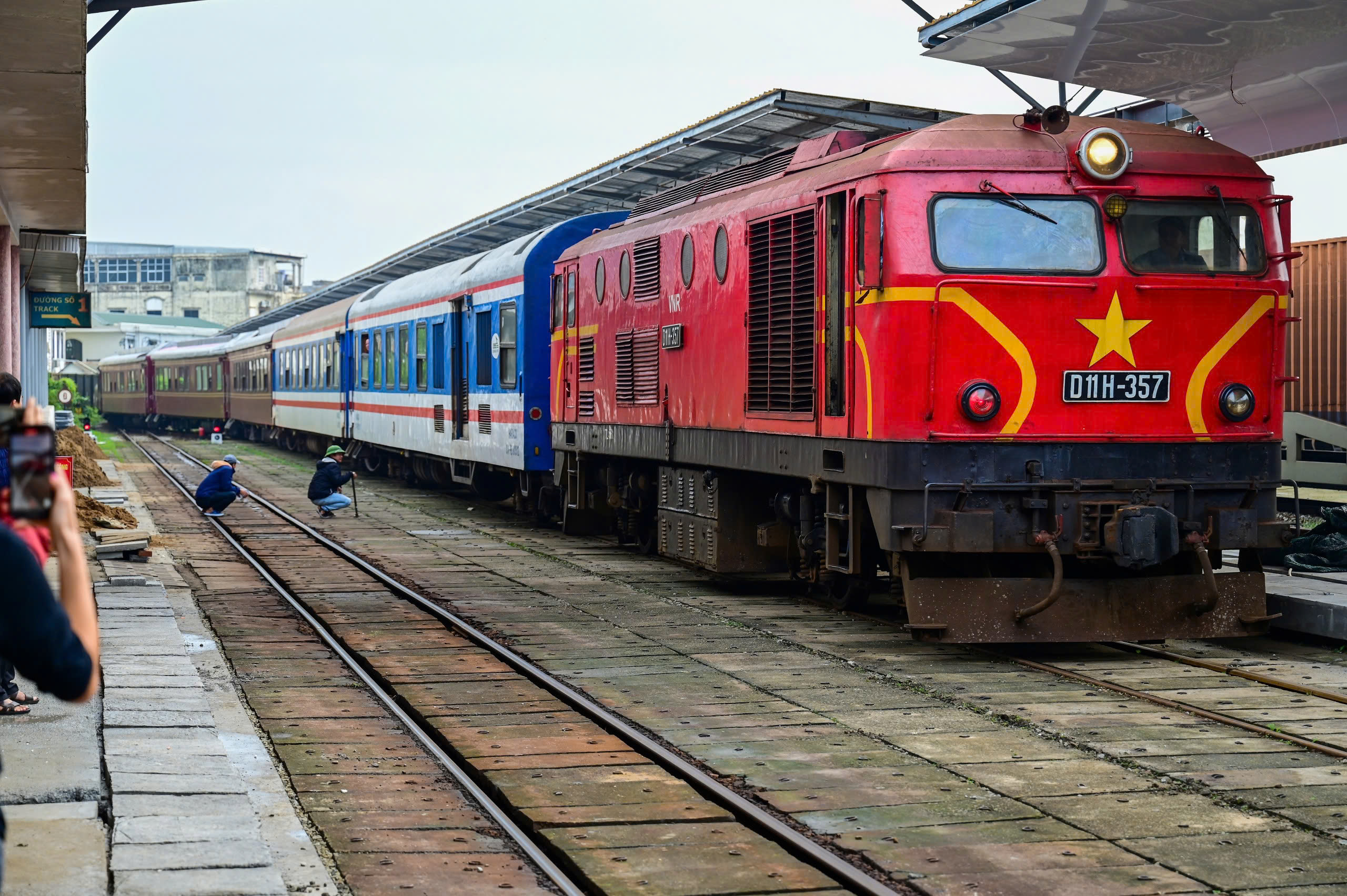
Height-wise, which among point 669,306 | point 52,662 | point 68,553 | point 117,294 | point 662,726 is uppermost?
point 117,294

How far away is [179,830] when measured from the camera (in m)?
5.80

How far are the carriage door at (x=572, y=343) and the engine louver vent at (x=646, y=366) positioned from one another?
82.3 inches

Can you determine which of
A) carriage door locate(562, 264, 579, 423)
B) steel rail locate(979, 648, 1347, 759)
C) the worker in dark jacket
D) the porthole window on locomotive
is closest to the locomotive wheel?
steel rail locate(979, 648, 1347, 759)

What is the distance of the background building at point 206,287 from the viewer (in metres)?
112

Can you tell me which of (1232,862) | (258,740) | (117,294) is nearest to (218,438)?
(258,740)

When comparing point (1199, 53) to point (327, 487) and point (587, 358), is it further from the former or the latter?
point (327, 487)

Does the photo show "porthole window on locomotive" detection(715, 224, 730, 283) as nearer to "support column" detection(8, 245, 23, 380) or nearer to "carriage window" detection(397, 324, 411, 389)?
"support column" detection(8, 245, 23, 380)

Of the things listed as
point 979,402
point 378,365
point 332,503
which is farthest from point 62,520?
point 378,365

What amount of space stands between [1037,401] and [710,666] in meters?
2.60

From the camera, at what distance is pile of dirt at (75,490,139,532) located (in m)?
19.0

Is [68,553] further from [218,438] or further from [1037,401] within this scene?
[218,438]

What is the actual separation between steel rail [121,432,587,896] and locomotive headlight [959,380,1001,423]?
379cm

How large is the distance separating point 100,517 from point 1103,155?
13625mm

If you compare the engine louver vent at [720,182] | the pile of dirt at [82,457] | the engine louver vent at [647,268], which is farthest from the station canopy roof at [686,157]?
the pile of dirt at [82,457]
